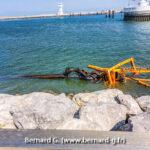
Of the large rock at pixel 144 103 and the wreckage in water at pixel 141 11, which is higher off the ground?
the wreckage in water at pixel 141 11

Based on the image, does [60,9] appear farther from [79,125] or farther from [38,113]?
[79,125]

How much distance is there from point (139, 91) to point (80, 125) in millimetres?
7025

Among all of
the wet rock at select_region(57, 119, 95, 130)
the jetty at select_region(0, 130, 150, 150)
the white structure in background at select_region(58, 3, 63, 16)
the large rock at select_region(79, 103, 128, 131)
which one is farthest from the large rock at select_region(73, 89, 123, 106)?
the white structure in background at select_region(58, 3, 63, 16)

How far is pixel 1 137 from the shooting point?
1707mm

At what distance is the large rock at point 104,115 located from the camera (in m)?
4.84

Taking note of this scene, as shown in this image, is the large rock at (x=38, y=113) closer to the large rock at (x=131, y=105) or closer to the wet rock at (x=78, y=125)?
the wet rock at (x=78, y=125)

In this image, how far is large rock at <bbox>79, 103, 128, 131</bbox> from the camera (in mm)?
4839

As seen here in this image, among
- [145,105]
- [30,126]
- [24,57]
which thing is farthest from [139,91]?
[24,57]

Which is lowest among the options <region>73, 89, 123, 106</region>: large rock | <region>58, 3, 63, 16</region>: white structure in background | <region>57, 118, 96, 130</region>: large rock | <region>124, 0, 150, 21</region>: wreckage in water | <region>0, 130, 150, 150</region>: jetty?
<region>73, 89, 123, 106</region>: large rock

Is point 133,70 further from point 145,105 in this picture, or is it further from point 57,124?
point 57,124

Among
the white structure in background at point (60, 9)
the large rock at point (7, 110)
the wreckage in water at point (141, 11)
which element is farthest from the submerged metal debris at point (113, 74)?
the white structure in background at point (60, 9)

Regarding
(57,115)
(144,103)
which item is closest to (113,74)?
(144,103)

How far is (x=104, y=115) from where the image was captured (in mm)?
5070

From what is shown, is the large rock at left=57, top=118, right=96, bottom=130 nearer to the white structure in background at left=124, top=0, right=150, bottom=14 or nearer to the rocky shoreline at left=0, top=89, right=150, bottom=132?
the rocky shoreline at left=0, top=89, right=150, bottom=132
